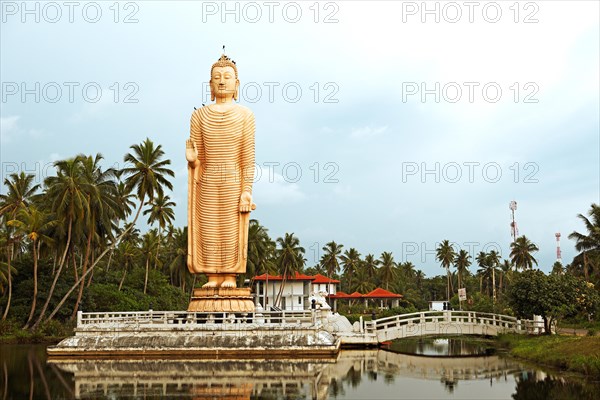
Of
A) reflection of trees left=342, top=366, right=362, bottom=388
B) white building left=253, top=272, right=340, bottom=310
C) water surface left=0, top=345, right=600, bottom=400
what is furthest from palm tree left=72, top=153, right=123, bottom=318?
white building left=253, top=272, right=340, bottom=310

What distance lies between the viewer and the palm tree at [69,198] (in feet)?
129

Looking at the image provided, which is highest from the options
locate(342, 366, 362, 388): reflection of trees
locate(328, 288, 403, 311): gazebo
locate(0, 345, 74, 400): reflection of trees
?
locate(328, 288, 403, 311): gazebo

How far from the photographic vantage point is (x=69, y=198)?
39594 mm

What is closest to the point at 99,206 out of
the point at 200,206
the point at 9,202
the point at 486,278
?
the point at 9,202

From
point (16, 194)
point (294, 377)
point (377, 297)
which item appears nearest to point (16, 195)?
point (16, 194)

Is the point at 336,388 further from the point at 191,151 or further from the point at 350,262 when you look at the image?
the point at 350,262

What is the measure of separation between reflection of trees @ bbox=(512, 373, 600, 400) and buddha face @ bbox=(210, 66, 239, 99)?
69.7 ft

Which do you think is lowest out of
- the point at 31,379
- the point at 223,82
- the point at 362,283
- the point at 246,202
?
the point at 31,379

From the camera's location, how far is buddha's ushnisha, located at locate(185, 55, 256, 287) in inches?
1297

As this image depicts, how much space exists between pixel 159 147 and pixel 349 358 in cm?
2250

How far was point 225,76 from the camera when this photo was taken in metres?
33.7

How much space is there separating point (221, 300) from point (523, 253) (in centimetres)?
5496

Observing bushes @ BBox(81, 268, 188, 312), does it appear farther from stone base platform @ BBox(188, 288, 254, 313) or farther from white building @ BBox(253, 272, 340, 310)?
white building @ BBox(253, 272, 340, 310)

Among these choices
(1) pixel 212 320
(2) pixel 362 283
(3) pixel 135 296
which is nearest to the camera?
(1) pixel 212 320
